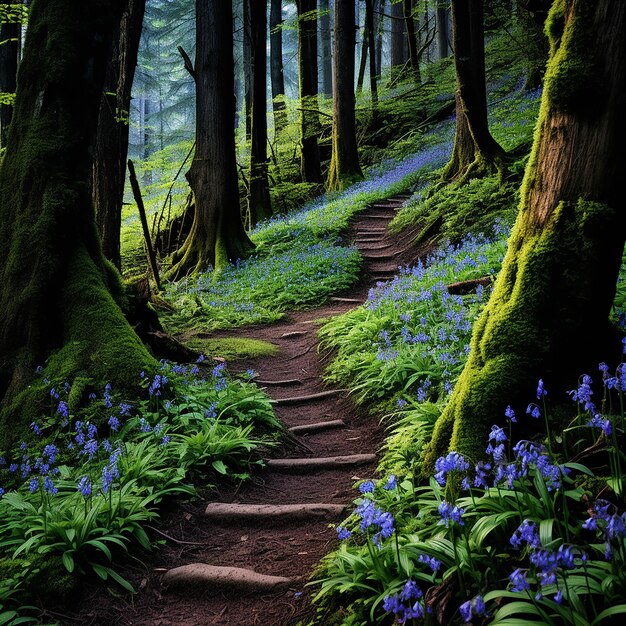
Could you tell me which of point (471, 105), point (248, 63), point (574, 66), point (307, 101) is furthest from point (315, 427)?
point (248, 63)

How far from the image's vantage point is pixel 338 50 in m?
17.1

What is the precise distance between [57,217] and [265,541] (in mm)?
3686

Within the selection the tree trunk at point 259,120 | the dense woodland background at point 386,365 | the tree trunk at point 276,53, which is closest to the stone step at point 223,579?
the dense woodland background at point 386,365

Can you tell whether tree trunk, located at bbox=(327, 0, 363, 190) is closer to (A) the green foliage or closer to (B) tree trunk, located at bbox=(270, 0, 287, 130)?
(B) tree trunk, located at bbox=(270, 0, 287, 130)

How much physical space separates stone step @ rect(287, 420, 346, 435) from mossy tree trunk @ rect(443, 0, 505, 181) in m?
6.84

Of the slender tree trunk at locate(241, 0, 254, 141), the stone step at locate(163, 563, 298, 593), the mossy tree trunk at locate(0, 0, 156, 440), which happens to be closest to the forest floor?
the stone step at locate(163, 563, 298, 593)

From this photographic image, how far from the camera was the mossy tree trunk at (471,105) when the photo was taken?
1045 cm

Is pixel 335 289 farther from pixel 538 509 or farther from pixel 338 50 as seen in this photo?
pixel 338 50

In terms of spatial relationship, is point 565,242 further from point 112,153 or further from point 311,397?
point 112,153

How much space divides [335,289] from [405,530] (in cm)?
788

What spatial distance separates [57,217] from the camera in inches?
213

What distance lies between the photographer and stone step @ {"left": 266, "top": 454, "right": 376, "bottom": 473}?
4629 millimetres

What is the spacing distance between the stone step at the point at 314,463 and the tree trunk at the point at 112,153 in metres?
5.64

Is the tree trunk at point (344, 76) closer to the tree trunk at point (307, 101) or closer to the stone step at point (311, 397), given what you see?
the tree trunk at point (307, 101)
